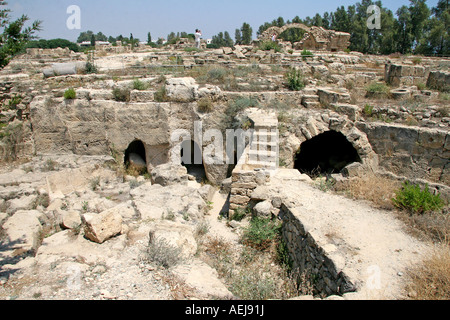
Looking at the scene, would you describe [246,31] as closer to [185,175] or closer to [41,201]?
[185,175]

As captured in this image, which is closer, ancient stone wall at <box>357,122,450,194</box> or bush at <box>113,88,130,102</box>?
ancient stone wall at <box>357,122,450,194</box>

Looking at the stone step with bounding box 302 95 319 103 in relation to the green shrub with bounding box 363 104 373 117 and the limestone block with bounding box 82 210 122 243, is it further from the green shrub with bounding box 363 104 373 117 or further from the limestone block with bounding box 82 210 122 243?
the limestone block with bounding box 82 210 122 243

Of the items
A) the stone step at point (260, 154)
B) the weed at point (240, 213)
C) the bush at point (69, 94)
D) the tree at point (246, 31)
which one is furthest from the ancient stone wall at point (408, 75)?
the tree at point (246, 31)

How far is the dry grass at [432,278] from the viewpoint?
126 inches

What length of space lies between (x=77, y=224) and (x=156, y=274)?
7.02 feet

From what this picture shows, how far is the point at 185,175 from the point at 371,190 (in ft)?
14.0

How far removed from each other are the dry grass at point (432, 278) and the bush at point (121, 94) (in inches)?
343

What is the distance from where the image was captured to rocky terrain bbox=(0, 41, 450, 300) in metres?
3.86

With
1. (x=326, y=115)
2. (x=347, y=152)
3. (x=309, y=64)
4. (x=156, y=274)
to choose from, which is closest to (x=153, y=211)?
(x=156, y=274)

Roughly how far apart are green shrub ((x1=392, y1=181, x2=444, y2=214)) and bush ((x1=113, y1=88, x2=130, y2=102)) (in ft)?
25.9

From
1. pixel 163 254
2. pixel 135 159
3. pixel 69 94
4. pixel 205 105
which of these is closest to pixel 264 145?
pixel 205 105

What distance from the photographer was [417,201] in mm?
5047

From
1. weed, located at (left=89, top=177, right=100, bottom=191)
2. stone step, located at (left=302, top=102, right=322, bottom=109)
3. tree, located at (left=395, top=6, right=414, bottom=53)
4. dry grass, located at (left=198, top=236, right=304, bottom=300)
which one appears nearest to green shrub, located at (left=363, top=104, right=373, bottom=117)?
stone step, located at (left=302, top=102, right=322, bottom=109)

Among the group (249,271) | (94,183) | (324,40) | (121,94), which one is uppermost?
(324,40)
